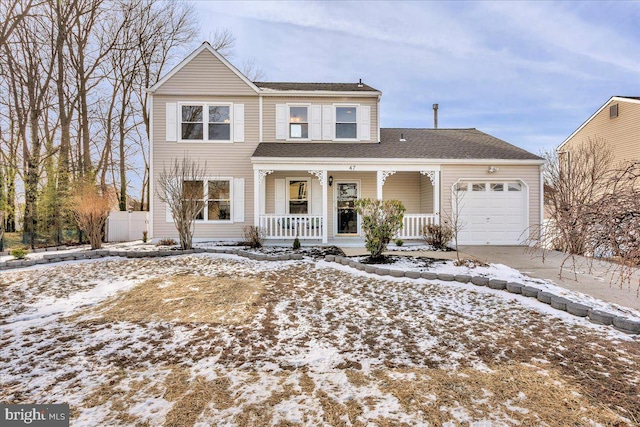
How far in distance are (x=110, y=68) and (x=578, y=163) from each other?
2255 centimetres

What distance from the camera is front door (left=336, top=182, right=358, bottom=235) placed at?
40.1ft

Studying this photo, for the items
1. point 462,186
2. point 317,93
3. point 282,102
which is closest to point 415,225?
point 462,186

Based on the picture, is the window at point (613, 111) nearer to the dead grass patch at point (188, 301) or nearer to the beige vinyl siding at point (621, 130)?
the beige vinyl siding at point (621, 130)

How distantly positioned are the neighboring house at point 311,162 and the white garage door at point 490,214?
4cm

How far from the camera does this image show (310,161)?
10.4 meters

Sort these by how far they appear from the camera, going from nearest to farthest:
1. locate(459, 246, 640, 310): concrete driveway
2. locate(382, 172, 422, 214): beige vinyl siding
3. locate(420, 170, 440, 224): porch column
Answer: locate(459, 246, 640, 310): concrete driveway
locate(420, 170, 440, 224): porch column
locate(382, 172, 422, 214): beige vinyl siding

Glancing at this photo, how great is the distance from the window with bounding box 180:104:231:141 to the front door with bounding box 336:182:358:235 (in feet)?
15.9

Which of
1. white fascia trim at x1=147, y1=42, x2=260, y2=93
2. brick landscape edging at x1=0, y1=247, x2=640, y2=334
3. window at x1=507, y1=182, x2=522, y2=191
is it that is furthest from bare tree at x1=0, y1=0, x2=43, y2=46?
window at x1=507, y1=182, x2=522, y2=191

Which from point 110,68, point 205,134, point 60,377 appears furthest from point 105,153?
point 60,377

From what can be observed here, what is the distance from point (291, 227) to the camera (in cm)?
1079

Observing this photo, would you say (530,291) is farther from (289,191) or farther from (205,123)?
(205,123)

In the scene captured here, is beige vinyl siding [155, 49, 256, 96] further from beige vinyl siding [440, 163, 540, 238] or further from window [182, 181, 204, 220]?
beige vinyl siding [440, 163, 540, 238]

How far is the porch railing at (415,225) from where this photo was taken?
35.1ft

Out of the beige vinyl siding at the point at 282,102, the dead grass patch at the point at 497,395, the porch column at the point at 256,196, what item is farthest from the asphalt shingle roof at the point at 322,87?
the dead grass patch at the point at 497,395
